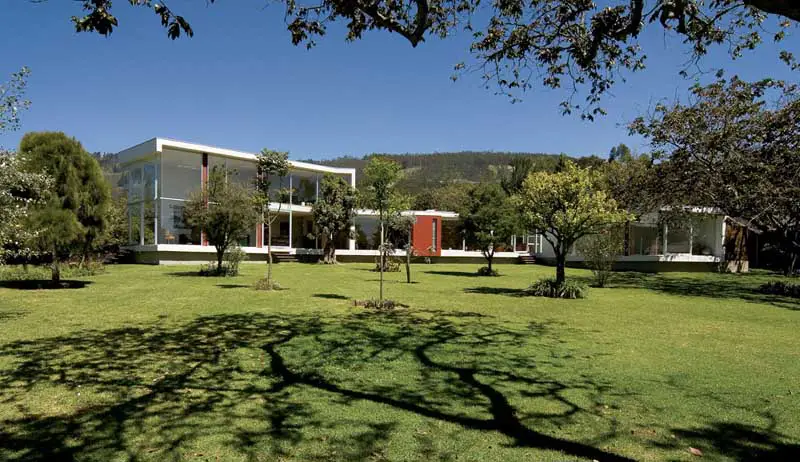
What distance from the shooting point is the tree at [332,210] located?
3084 cm

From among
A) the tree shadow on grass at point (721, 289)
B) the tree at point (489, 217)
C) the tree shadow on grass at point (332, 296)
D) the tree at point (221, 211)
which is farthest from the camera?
the tree at point (489, 217)

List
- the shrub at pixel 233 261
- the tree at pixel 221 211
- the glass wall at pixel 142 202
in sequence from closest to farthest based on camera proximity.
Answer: the tree at pixel 221 211
the shrub at pixel 233 261
the glass wall at pixel 142 202

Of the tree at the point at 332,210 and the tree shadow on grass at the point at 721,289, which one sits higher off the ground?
the tree at the point at 332,210

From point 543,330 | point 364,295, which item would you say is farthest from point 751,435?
point 364,295

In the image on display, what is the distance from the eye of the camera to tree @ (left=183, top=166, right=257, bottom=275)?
18.9 metres

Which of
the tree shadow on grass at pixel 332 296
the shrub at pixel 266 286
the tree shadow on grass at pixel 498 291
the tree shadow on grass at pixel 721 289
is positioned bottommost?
the tree shadow on grass at pixel 721 289

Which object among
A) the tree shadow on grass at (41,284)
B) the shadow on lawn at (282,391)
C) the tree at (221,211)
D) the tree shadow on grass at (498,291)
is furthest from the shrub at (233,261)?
the shadow on lawn at (282,391)

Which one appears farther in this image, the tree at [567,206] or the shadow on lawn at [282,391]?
the tree at [567,206]

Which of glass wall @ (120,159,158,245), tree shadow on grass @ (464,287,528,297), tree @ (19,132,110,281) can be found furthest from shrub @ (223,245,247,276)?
tree shadow on grass @ (464,287,528,297)

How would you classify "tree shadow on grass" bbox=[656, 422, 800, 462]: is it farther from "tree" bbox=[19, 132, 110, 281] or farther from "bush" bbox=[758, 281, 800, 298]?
"bush" bbox=[758, 281, 800, 298]

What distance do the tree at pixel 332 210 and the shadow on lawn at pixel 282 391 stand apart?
22541 mm

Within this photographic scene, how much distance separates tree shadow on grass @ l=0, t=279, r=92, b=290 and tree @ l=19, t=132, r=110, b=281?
29 centimetres

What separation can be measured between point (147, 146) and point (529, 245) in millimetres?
27750

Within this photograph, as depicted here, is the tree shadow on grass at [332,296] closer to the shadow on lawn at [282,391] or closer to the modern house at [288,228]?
the shadow on lawn at [282,391]
